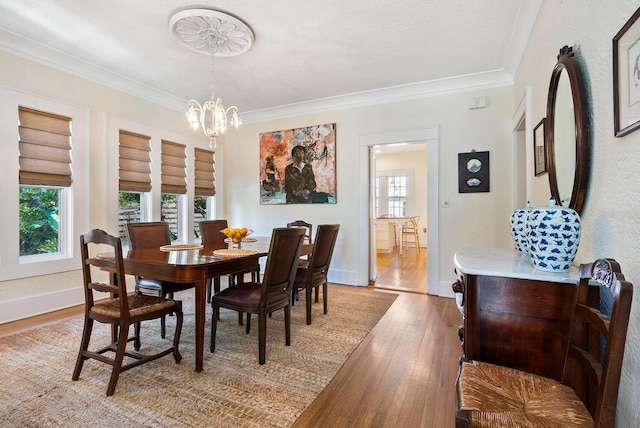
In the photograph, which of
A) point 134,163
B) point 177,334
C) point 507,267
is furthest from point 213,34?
point 507,267

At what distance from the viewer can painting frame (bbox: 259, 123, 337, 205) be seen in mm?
4648

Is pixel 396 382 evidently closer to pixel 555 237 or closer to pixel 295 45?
pixel 555 237

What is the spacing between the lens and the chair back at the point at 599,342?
84 centimetres

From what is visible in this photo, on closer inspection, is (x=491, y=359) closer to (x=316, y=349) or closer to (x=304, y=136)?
(x=316, y=349)

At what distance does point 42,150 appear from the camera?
3197 mm

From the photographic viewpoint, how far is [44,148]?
321 cm

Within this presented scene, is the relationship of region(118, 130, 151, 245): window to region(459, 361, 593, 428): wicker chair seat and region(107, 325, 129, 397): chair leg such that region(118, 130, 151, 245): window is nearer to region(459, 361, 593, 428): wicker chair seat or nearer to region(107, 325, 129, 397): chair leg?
region(107, 325, 129, 397): chair leg

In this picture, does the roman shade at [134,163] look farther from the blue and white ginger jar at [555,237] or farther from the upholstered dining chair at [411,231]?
the upholstered dining chair at [411,231]

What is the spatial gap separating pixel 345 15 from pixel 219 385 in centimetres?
294

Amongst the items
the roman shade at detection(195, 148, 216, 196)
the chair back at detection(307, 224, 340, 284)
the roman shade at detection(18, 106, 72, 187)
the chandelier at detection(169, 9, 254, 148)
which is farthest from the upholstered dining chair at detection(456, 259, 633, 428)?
the roman shade at detection(195, 148, 216, 196)

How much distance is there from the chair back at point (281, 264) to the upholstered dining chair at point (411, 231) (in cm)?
577

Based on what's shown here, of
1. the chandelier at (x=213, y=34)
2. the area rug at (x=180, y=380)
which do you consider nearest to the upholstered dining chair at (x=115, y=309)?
the area rug at (x=180, y=380)

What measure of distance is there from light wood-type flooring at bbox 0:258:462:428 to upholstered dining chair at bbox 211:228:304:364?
0.64m

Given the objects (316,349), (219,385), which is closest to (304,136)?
(316,349)
